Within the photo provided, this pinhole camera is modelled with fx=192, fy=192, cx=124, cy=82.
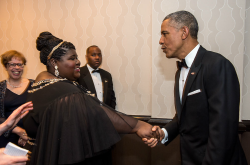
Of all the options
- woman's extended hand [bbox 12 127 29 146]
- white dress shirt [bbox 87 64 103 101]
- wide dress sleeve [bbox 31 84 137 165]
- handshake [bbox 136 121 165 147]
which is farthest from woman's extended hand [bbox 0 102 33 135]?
white dress shirt [bbox 87 64 103 101]

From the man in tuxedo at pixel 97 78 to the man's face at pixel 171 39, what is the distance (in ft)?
5.67

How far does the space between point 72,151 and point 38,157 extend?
0.82 ft

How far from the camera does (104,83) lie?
10.9ft

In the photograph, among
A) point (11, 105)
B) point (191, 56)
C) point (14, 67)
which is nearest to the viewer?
point (191, 56)

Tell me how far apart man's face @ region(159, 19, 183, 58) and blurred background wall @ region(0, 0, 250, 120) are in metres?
1.09

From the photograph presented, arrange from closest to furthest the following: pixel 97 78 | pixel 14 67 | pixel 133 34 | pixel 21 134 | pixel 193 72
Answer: pixel 193 72 → pixel 21 134 → pixel 14 67 → pixel 133 34 → pixel 97 78

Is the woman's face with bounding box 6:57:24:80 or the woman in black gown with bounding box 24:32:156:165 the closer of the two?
the woman in black gown with bounding box 24:32:156:165

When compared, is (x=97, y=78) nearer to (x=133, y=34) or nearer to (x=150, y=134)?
(x=133, y=34)

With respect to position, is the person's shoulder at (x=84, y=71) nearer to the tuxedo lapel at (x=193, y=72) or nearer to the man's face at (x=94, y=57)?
the man's face at (x=94, y=57)

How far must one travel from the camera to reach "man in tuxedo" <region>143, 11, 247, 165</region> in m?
1.24

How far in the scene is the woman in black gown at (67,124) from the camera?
131 cm

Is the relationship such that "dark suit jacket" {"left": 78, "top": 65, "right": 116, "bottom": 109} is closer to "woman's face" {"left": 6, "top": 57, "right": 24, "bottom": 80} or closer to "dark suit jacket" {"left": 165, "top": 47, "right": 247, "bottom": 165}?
"woman's face" {"left": 6, "top": 57, "right": 24, "bottom": 80}

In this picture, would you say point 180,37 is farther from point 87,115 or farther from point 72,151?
point 72,151

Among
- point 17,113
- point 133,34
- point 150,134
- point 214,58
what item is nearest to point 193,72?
point 214,58
